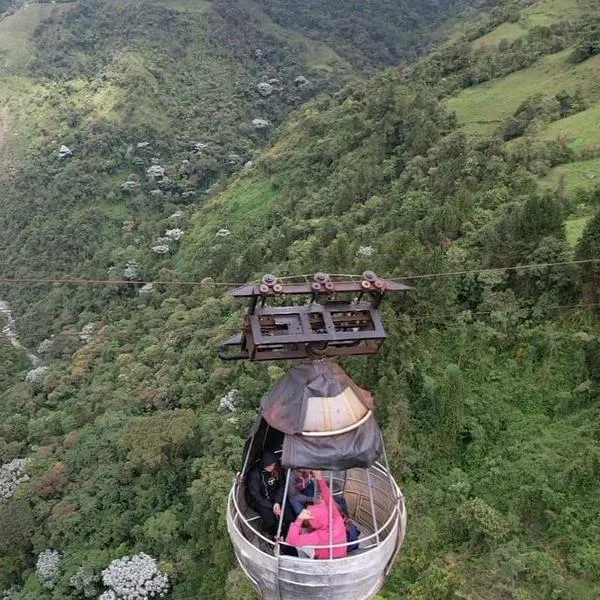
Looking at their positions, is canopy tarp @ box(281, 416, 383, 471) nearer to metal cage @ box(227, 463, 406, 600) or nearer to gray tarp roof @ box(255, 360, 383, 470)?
gray tarp roof @ box(255, 360, 383, 470)

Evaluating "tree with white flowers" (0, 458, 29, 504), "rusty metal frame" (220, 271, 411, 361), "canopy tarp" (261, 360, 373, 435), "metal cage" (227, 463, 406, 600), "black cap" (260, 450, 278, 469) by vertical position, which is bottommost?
"tree with white flowers" (0, 458, 29, 504)

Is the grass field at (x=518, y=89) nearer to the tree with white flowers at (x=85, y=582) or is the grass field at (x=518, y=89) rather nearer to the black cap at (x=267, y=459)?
the tree with white flowers at (x=85, y=582)

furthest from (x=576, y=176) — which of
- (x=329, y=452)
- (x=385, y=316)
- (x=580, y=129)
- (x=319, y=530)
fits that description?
(x=319, y=530)

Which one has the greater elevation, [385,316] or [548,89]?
[548,89]

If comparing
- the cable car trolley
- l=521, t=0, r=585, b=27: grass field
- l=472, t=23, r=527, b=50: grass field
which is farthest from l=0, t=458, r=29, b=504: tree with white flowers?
l=521, t=0, r=585, b=27: grass field

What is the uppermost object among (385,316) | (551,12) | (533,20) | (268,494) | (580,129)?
(268,494)

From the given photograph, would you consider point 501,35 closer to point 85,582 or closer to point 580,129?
point 580,129

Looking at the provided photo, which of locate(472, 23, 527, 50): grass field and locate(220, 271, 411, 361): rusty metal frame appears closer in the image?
locate(220, 271, 411, 361): rusty metal frame

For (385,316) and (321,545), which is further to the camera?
(385,316)

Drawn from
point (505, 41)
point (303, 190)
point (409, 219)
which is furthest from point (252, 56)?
point (409, 219)
